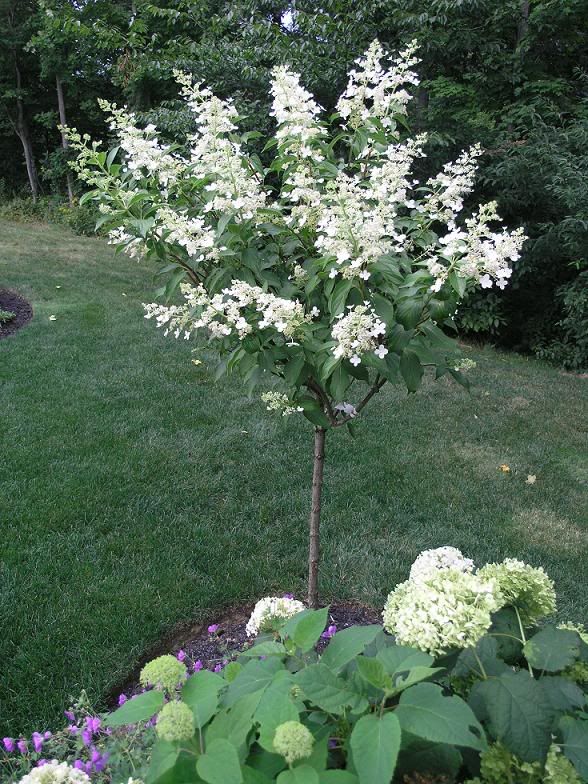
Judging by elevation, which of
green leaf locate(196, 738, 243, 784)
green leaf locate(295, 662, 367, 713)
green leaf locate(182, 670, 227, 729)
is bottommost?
green leaf locate(182, 670, 227, 729)

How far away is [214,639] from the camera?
256 centimetres

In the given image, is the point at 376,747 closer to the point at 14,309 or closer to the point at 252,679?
the point at 252,679

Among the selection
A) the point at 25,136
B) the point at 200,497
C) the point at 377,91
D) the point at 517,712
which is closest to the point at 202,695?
the point at 517,712

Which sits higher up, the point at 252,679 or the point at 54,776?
the point at 252,679

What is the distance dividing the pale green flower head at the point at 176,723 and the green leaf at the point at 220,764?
36mm

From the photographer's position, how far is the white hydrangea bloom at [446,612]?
100 cm

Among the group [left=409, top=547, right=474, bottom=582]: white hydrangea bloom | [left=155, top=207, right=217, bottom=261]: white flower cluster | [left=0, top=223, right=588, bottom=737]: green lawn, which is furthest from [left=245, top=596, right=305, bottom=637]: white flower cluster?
[left=0, top=223, right=588, bottom=737]: green lawn

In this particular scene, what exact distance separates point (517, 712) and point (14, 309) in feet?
25.0

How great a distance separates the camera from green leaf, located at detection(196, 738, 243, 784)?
0.73 meters

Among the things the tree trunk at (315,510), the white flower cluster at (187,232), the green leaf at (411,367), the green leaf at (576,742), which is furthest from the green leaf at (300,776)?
the tree trunk at (315,510)

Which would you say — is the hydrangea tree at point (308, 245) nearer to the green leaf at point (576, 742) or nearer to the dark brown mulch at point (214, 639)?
the green leaf at point (576, 742)

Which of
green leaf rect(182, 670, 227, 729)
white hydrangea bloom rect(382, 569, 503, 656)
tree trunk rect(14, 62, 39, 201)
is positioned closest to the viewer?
green leaf rect(182, 670, 227, 729)

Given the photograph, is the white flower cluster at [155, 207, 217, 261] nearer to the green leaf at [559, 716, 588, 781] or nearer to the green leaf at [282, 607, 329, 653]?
the green leaf at [282, 607, 329, 653]

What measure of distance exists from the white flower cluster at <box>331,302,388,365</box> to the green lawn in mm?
1669
